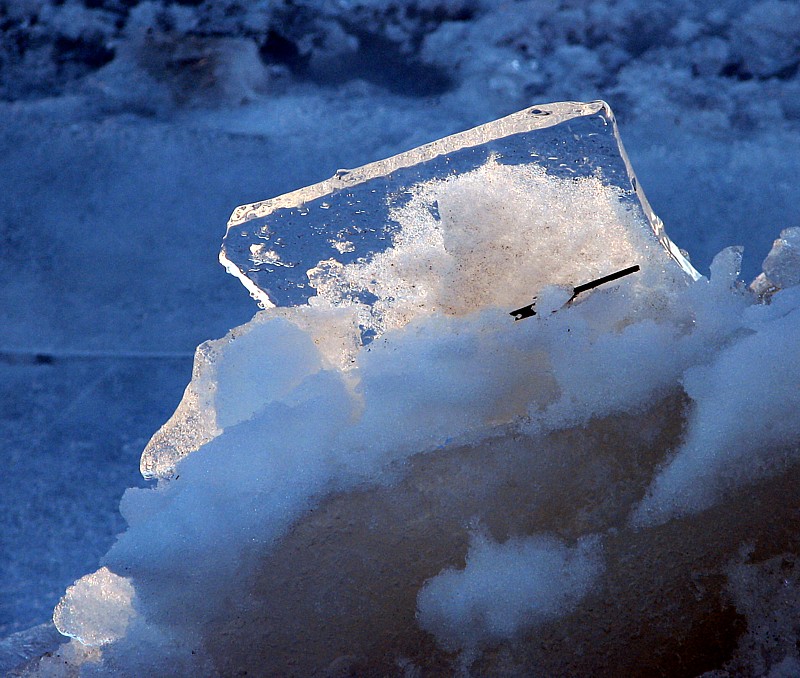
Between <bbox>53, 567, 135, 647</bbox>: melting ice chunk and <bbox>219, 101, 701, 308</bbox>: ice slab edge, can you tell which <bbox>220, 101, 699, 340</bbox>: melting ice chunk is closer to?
<bbox>219, 101, 701, 308</bbox>: ice slab edge

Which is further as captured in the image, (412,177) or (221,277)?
(221,277)

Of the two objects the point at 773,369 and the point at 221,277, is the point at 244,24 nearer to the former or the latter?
the point at 221,277

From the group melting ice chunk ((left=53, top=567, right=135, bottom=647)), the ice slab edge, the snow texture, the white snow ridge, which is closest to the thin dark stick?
the white snow ridge

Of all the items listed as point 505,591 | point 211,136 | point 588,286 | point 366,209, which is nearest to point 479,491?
point 505,591

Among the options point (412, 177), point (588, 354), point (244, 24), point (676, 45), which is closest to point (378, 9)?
point (244, 24)

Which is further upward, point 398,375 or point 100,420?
point 398,375

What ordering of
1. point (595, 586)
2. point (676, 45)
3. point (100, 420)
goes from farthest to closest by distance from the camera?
point (676, 45)
point (100, 420)
point (595, 586)

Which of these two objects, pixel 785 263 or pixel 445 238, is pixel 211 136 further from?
pixel 785 263
